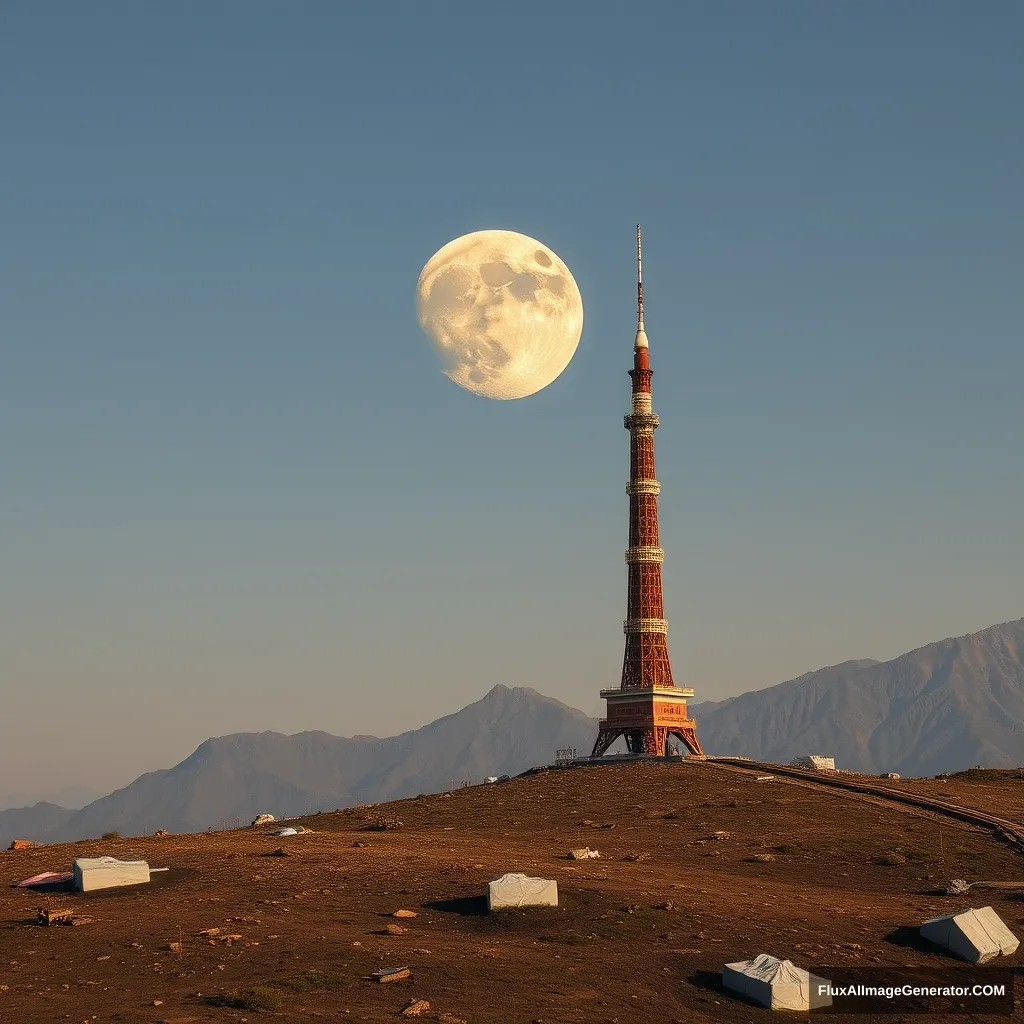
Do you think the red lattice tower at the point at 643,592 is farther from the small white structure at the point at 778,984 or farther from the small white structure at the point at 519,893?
the small white structure at the point at 778,984

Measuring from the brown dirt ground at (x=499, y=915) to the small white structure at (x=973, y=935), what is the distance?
3.28ft

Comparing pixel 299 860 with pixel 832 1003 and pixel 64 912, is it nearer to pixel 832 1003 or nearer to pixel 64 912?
Answer: pixel 64 912

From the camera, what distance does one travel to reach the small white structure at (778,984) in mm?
51281

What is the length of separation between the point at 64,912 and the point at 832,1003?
30.9m

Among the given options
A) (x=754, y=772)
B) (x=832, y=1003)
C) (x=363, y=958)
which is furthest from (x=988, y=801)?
(x=363, y=958)

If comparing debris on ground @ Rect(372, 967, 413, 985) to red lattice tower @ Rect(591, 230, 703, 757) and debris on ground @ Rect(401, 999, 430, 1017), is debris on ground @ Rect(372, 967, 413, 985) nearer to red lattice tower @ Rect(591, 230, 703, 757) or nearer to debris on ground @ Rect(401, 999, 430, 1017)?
debris on ground @ Rect(401, 999, 430, 1017)

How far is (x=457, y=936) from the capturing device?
2296 inches

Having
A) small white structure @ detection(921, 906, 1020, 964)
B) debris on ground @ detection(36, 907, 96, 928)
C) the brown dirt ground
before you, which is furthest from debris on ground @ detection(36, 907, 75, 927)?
small white structure @ detection(921, 906, 1020, 964)

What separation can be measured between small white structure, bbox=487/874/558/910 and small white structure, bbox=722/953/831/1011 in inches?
426

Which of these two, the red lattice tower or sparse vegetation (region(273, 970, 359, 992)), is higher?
the red lattice tower

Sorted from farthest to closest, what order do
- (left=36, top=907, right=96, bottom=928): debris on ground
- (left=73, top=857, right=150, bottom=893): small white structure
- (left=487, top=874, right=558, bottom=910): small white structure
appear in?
(left=73, top=857, right=150, bottom=893): small white structure, (left=487, top=874, right=558, bottom=910): small white structure, (left=36, top=907, right=96, bottom=928): debris on ground

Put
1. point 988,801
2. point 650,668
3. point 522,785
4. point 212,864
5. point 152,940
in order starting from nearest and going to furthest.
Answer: point 152,940 → point 212,864 → point 988,801 → point 522,785 → point 650,668

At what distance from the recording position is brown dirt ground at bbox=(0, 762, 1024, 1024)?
5069 cm

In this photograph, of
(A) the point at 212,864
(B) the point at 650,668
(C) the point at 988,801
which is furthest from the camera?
(B) the point at 650,668
